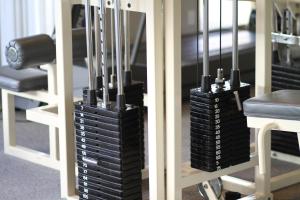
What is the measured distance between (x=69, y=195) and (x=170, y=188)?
2.03ft

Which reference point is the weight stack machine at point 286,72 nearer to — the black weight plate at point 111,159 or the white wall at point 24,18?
the black weight plate at point 111,159

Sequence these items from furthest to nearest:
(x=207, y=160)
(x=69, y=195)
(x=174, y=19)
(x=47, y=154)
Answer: (x=47, y=154)
(x=69, y=195)
(x=207, y=160)
(x=174, y=19)

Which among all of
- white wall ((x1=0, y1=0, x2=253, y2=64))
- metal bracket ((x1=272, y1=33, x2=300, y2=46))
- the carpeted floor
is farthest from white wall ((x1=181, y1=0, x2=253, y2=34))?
metal bracket ((x1=272, y1=33, x2=300, y2=46))

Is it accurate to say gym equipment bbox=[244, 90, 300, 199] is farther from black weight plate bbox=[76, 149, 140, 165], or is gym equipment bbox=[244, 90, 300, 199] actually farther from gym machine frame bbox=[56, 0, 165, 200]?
black weight plate bbox=[76, 149, 140, 165]

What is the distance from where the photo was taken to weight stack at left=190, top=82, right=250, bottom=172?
3.26 m

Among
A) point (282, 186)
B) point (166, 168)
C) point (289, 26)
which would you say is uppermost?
point (289, 26)

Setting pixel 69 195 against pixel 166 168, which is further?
pixel 69 195

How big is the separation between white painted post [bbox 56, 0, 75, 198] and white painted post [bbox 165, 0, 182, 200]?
0.56 metres

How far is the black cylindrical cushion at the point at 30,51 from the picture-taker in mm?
4008

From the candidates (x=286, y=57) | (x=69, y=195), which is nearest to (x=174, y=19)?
(x=69, y=195)

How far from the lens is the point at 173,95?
3.09 m

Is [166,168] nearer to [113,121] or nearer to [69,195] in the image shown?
[113,121]

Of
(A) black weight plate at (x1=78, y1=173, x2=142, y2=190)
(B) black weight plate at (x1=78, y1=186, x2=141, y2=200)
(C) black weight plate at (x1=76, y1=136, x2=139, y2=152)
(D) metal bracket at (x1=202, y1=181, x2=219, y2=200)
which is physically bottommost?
(D) metal bracket at (x1=202, y1=181, x2=219, y2=200)

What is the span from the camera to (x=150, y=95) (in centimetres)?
310
